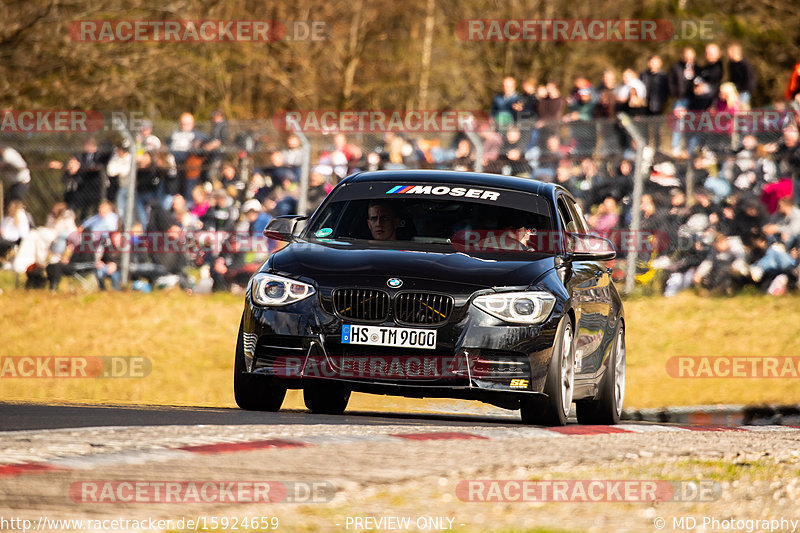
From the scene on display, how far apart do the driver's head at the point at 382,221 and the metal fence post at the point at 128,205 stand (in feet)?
31.7

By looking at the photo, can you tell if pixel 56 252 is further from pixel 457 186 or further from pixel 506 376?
pixel 506 376

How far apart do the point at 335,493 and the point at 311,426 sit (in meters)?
2.35

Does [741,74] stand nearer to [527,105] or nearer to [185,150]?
[527,105]

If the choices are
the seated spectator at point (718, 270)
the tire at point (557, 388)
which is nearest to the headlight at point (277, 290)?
the tire at point (557, 388)

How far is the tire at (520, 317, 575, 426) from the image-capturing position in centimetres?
836

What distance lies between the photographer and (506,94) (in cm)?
1938

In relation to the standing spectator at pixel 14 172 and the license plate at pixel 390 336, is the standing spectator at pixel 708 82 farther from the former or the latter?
the license plate at pixel 390 336

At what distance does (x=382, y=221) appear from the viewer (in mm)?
9320

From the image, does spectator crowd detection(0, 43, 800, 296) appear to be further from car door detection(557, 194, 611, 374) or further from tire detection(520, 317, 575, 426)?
tire detection(520, 317, 575, 426)

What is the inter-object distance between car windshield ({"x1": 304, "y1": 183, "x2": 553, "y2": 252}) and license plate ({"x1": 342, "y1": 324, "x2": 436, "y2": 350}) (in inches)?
38.6

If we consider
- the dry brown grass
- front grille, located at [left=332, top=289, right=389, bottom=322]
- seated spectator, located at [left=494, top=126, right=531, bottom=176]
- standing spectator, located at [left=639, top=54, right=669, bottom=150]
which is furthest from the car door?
standing spectator, located at [left=639, top=54, right=669, bottom=150]

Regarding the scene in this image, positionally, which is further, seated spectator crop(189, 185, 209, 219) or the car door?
seated spectator crop(189, 185, 209, 219)

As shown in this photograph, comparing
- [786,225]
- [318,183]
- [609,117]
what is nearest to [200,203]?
[318,183]

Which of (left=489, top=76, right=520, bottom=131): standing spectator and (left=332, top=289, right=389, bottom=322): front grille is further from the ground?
(left=489, top=76, right=520, bottom=131): standing spectator
